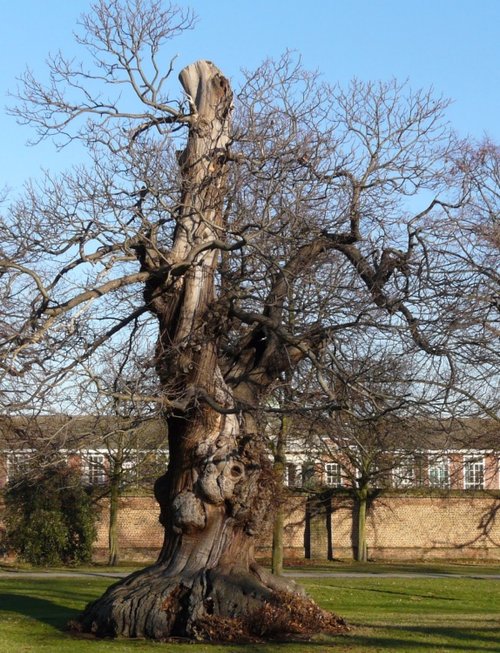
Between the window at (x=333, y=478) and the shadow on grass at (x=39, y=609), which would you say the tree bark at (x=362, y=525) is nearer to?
the window at (x=333, y=478)

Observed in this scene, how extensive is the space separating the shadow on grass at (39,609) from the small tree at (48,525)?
12274mm

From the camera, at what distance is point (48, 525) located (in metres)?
34.2

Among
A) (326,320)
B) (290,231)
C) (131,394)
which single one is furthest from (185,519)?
(290,231)

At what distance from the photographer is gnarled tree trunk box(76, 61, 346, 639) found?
1429 cm

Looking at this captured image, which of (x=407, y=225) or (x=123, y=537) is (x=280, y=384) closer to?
(x=407, y=225)

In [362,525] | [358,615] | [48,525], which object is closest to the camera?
[358,615]

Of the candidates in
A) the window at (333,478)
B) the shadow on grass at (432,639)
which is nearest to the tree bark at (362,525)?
the window at (333,478)

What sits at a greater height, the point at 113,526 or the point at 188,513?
the point at 113,526

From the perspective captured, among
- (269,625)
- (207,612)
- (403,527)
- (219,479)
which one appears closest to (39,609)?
(207,612)

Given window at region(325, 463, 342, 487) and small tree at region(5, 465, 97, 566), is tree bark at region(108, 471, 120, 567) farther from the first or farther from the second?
window at region(325, 463, 342, 487)

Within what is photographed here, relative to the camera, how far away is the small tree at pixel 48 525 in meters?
34.3

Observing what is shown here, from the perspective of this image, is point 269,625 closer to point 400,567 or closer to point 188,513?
point 188,513

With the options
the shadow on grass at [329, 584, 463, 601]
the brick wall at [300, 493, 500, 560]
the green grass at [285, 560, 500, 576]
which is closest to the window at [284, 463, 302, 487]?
the green grass at [285, 560, 500, 576]

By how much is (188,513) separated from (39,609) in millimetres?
5558
